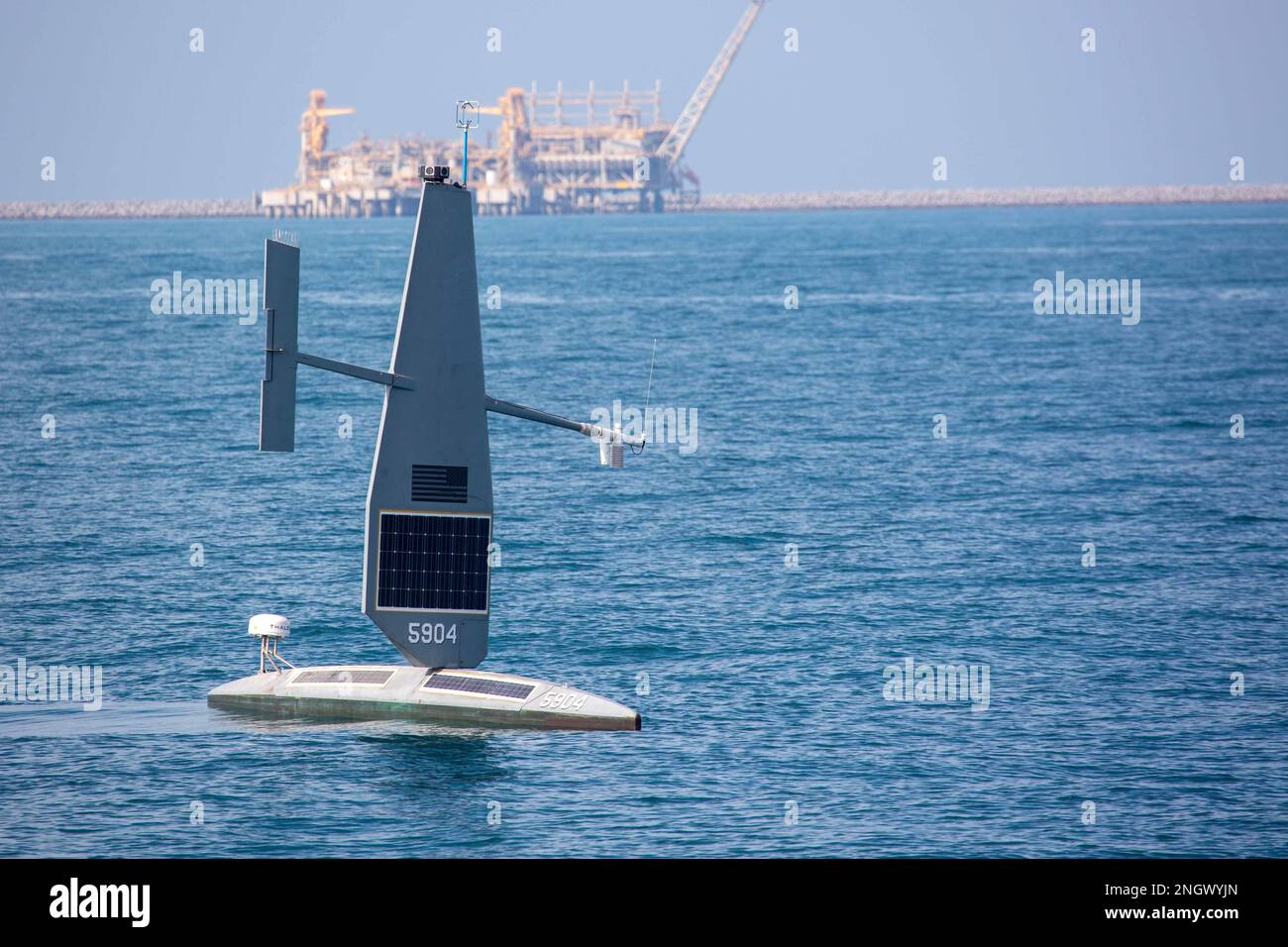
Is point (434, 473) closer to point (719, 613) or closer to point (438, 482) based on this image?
point (438, 482)

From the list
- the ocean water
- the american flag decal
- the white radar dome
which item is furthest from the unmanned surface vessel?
the white radar dome

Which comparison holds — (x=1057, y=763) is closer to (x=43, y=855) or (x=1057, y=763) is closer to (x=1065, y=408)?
(x=43, y=855)

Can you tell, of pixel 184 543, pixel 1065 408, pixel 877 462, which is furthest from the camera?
pixel 1065 408

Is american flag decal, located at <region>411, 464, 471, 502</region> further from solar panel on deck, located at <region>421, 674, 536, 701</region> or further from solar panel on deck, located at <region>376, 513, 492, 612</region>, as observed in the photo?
solar panel on deck, located at <region>421, 674, 536, 701</region>

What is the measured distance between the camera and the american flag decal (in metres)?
44.5

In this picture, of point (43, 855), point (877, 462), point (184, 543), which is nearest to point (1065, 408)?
point (877, 462)

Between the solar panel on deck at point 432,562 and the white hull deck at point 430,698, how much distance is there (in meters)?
2.07

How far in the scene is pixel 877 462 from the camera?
93.1 meters

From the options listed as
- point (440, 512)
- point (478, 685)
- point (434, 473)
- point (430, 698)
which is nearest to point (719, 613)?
point (478, 685)

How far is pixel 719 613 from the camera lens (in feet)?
201

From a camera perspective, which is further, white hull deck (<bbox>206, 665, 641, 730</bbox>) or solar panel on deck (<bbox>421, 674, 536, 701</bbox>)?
solar panel on deck (<bbox>421, 674, 536, 701</bbox>)

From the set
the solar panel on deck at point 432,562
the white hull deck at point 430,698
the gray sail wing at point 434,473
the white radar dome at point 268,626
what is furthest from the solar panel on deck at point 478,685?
the white radar dome at point 268,626

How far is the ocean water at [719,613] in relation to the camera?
40.4 metres
